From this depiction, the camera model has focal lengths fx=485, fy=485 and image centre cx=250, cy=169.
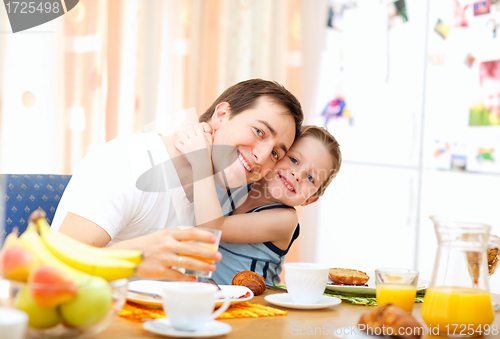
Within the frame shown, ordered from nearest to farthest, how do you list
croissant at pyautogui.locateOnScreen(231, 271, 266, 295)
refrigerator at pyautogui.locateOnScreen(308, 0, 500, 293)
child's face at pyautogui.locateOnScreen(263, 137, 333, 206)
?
croissant at pyautogui.locateOnScreen(231, 271, 266, 295) < child's face at pyautogui.locateOnScreen(263, 137, 333, 206) < refrigerator at pyautogui.locateOnScreen(308, 0, 500, 293)

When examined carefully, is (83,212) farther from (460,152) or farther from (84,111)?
(460,152)

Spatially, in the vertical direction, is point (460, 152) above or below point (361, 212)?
above

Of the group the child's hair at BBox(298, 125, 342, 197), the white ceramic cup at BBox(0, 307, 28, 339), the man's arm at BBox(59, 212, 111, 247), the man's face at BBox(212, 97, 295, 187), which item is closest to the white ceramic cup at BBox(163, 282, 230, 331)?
the white ceramic cup at BBox(0, 307, 28, 339)

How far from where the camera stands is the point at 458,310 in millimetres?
768

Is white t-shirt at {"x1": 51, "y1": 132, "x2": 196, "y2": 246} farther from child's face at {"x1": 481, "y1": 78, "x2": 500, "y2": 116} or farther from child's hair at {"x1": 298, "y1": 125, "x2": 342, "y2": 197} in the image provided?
child's face at {"x1": 481, "y1": 78, "x2": 500, "y2": 116}

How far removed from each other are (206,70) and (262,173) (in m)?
1.61

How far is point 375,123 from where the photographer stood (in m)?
3.12

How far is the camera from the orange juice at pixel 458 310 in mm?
A: 768

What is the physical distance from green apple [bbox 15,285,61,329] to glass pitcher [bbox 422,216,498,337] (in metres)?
0.57

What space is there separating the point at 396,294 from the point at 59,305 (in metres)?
0.62

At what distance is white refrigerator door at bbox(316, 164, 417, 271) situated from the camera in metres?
2.93

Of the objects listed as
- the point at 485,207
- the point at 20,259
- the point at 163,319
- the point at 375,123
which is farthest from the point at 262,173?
the point at 375,123

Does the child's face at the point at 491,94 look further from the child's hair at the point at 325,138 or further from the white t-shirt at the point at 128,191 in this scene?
the white t-shirt at the point at 128,191

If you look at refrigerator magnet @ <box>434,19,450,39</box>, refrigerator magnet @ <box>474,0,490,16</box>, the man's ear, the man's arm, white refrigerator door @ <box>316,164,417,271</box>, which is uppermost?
refrigerator magnet @ <box>474,0,490,16</box>
